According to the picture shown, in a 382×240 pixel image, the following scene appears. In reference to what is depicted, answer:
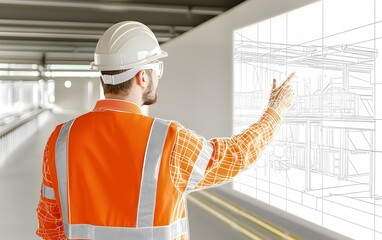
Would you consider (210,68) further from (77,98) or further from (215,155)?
(77,98)

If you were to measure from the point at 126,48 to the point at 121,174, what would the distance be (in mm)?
500

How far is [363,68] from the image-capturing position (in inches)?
119

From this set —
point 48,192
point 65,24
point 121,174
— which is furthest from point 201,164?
point 65,24

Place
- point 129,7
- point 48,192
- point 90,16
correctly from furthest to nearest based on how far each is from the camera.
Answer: point 90,16
point 129,7
point 48,192

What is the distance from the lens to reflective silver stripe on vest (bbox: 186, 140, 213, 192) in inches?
65.6

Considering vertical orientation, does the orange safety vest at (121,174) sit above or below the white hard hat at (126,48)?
below

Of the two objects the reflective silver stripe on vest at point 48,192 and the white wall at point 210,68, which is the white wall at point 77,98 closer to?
the white wall at point 210,68

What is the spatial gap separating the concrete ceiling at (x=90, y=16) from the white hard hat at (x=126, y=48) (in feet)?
13.2

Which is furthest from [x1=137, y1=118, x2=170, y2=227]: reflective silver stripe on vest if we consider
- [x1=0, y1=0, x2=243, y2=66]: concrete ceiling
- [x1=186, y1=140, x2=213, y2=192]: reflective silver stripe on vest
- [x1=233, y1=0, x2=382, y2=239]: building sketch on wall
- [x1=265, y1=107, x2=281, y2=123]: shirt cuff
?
[x1=0, y1=0, x2=243, y2=66]: concrete ceiling

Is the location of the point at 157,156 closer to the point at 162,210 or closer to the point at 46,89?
the point at 162,210

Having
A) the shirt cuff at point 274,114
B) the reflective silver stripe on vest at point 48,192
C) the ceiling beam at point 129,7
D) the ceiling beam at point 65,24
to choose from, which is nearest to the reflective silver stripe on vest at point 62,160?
the reflective silver stripe on vest at point 48,192

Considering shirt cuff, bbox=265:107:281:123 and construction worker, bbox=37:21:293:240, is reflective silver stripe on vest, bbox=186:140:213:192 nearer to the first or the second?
construction worker, bbox=37:21:293:240

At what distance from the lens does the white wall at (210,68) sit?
16.4 ft

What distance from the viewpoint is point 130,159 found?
1.65m
